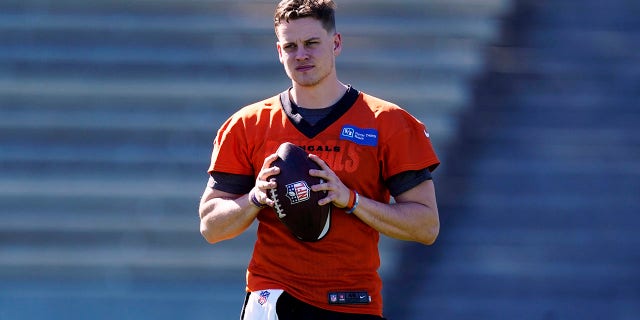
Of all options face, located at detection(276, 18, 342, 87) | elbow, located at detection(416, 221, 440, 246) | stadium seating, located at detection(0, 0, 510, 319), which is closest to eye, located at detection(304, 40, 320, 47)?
face, located at detection(276, 18, 342, 87)

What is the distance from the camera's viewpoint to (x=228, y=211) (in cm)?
255

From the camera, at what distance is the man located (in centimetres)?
249

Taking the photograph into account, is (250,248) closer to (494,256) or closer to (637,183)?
(494,256)

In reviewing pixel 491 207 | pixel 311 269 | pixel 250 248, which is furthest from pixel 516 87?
pixel 311 269

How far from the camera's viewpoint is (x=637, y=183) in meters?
3.78

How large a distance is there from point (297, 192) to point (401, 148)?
33cm

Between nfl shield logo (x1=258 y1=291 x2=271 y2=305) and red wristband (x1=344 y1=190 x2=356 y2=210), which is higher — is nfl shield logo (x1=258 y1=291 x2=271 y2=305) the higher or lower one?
the lower one

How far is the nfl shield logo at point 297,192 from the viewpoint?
2342 mm

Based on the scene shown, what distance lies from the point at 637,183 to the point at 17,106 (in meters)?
2.21

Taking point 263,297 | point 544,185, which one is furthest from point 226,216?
point 544,185

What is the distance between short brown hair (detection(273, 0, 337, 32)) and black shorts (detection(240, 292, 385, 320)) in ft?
2.11

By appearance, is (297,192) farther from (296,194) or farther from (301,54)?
(301,54)

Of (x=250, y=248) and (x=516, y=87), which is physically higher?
(x=516, y=87)

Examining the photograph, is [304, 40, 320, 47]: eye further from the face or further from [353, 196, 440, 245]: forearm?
[353, 196, 440, 245]: forearm
